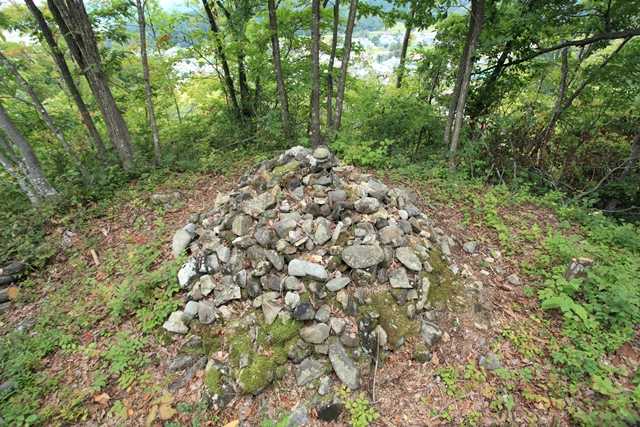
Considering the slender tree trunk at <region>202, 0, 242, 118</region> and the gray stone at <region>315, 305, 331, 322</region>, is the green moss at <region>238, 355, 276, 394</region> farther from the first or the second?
the slender tree trunk at <region>202, 0, 242, 118</region>

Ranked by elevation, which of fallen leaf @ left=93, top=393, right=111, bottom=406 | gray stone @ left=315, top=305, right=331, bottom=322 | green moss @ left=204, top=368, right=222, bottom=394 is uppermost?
gray stone @ left=315, top=305, right=331, bottom=322

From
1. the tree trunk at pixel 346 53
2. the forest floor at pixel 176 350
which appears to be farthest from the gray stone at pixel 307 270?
the tree trunk at pixel 346 53

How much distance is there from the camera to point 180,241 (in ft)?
14.6

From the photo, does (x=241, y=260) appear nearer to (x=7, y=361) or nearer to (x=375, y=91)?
(x=7, y=361)

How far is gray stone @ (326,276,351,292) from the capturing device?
11.4 feet

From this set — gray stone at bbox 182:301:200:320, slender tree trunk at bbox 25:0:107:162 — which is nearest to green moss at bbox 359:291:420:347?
gray stone at bbox 182:301:200:320

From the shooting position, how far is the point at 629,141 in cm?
720

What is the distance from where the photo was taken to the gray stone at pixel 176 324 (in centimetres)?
353

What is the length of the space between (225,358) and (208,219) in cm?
230

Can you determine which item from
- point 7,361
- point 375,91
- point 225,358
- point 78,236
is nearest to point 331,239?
point 225,358

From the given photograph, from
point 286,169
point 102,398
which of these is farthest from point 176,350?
point 286,169

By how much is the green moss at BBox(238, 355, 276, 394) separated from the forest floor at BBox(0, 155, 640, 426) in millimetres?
103

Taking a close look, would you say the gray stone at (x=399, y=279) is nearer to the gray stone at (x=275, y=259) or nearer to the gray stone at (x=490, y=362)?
the gray stone at (x=490, y=362)

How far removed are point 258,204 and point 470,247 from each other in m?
3.38
